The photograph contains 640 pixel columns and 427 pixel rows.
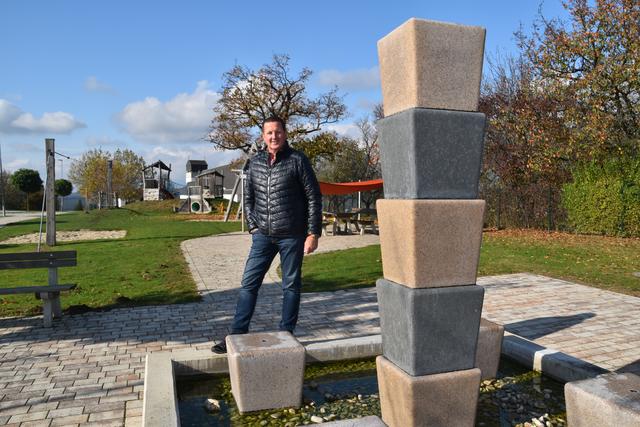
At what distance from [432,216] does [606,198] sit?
1628 cm

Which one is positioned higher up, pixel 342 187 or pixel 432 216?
pixel 342 187

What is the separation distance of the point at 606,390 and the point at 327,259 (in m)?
9.24

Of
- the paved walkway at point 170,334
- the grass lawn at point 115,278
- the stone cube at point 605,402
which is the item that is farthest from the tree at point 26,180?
the stone cube at point 605,402

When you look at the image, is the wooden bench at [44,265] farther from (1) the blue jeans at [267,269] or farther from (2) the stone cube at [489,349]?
(2) the stone cube at [489,349]

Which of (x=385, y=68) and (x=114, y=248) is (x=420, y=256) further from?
(x=114, y=248)

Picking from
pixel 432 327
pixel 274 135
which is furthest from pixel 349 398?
pixel 274 135

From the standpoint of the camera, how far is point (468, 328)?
10.1 feet

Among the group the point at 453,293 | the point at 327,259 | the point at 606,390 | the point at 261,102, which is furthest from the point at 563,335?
the point at 261,102

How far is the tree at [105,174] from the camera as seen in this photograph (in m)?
61.2

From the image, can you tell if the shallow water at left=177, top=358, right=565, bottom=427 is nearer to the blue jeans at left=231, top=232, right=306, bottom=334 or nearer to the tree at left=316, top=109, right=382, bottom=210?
the blue jeans at left=231, top=232, right=306, bottom=334

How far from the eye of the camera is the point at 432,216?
2.89 m

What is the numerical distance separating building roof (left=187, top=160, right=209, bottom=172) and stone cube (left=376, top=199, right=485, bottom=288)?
76.7 meters

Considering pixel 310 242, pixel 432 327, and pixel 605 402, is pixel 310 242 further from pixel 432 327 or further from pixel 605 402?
pixel 605 402

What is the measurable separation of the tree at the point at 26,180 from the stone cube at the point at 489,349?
5537 centimetres
